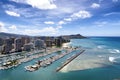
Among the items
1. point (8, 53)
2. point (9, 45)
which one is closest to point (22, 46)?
point (9, 45)

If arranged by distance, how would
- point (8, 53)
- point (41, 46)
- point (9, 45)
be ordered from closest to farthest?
point (8, 53), point (9, 45), point (41, 46)

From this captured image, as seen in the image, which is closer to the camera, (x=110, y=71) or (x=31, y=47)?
(x=110, y=71)

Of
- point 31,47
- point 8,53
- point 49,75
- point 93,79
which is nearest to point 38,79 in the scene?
point 49,75

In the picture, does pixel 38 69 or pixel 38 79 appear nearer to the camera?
pixel 38 79

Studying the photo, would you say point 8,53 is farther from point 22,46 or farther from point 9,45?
point 22,46

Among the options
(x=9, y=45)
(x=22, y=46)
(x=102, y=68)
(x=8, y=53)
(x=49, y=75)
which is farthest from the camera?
(x=22, y=46)

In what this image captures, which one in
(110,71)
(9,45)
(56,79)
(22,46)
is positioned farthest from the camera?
(22,46)

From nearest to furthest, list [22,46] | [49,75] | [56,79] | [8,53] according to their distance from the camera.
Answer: [56,79]
[49,75]
[8,53]
[22,46]

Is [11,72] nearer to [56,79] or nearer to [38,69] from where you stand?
[38,69]
